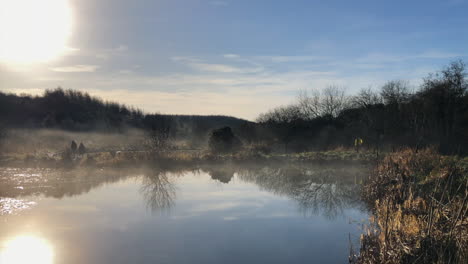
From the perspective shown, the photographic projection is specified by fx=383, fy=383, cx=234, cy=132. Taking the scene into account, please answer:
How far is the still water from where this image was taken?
6.41 m

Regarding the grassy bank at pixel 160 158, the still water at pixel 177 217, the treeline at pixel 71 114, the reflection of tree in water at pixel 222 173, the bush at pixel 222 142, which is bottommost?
the still water at pixel 177 217

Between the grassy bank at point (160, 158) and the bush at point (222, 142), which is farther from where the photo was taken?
the bush at point (222, 142)

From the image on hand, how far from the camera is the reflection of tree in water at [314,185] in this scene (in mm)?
10039

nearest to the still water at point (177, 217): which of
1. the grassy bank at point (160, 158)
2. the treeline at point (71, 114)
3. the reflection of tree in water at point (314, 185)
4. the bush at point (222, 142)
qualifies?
the reflection of tree in water at point (314, 185)

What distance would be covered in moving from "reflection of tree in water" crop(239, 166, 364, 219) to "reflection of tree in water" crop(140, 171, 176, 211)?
299 cm

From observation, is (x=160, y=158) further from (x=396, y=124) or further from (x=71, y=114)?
(x=71, y=114)

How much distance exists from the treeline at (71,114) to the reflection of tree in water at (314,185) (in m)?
23.1

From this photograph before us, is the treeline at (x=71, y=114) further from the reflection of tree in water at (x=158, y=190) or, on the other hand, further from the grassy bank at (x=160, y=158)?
the reflection of tree in water at (x=158, y=190)

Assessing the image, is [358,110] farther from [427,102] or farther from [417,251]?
[417,251]

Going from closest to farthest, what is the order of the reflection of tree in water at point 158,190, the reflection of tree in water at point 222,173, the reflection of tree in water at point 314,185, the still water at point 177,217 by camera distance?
the still water at point 177,217 → the reflection of tree in water at point 314,185 → the reflection of tree in water at point 158,190 → the reflection of tree in water at point 222,173

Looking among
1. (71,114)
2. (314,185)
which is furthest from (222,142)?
(71,114)

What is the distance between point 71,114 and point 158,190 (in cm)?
4616

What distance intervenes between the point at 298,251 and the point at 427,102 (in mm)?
22241

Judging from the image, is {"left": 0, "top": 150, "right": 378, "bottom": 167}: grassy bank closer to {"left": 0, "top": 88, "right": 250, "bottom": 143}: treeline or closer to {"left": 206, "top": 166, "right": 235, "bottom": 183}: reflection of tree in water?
{"left": 206, "top": 166, "right": 235, "bottom": 183}: reflection of tree in water
